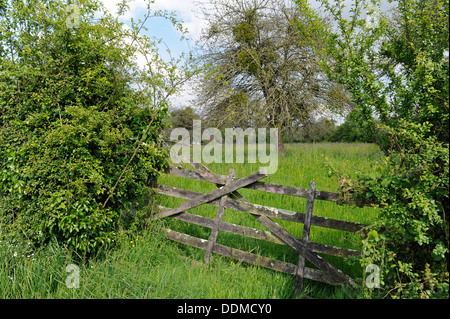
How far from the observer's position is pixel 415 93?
3.21 metres

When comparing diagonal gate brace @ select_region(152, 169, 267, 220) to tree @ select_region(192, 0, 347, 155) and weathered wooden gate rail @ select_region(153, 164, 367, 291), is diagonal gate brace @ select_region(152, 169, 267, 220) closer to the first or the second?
weathered wooden gate rail @ select_region(153, 164, 367, 291)

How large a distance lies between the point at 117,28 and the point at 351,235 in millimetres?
5452

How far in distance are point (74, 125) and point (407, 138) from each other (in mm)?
4538

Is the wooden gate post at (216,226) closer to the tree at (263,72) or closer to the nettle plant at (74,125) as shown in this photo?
the nettle plant at (74,125)

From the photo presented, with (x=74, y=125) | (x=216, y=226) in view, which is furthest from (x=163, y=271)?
(x=74, y=125)

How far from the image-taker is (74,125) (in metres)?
4.85

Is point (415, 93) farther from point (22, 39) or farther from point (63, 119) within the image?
point (22, 39)

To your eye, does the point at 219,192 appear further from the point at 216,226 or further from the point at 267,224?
the point at 267,224

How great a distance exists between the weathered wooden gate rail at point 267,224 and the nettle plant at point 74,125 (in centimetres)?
88

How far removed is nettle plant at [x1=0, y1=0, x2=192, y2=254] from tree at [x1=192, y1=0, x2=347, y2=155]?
6.79 m

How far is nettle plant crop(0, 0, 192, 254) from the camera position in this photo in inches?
179

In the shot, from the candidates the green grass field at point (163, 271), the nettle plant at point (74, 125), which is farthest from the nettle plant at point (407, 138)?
the nettle plant at point (74, 125)
